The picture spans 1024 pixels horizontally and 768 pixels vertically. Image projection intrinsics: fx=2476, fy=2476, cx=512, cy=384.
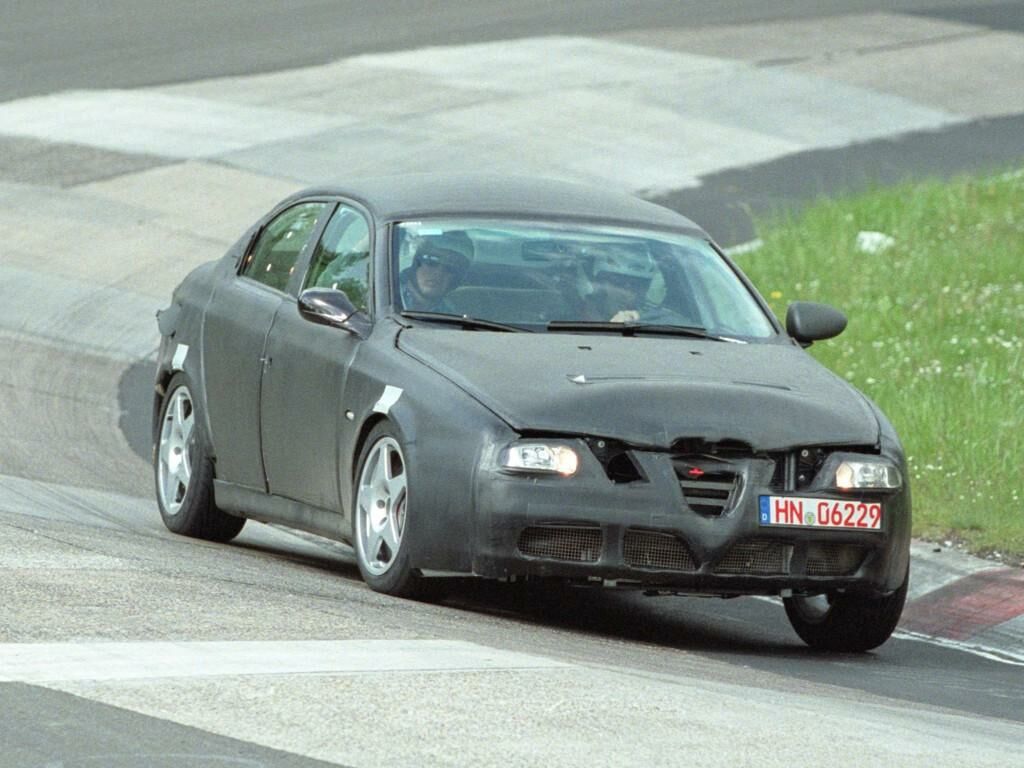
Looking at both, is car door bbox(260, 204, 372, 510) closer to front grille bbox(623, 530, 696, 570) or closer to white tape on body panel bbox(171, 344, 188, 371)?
white tape on body panel bbox(171, 344, 188, 371)

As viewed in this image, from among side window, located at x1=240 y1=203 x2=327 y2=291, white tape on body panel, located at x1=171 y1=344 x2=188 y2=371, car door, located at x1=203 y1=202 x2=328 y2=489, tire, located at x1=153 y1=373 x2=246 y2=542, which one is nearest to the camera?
car door, located at x1=203 y1=202 x2=328 y2=489

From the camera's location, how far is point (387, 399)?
27.8ft

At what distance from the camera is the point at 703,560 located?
8047mm

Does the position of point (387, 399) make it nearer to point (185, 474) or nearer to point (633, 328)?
point (633, 328)

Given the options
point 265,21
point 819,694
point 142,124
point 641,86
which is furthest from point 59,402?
point 265,21

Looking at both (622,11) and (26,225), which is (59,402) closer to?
(26,225)

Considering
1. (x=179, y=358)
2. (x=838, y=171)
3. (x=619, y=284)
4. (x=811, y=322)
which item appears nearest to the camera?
(x=619, y=284)

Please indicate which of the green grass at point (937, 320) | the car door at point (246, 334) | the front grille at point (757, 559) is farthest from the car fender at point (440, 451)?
the green grass at point (937, 320)

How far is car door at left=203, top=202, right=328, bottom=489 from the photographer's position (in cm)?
972

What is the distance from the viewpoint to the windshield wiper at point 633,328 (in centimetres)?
896

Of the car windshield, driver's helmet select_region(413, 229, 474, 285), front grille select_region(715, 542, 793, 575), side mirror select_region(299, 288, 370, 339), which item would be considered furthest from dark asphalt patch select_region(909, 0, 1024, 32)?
front grille select_region(715, 542, 793, 575)

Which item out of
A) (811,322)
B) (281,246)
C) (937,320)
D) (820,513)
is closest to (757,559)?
(820,513)

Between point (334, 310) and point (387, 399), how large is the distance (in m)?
0.69

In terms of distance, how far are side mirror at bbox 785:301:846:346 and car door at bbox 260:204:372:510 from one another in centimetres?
165
